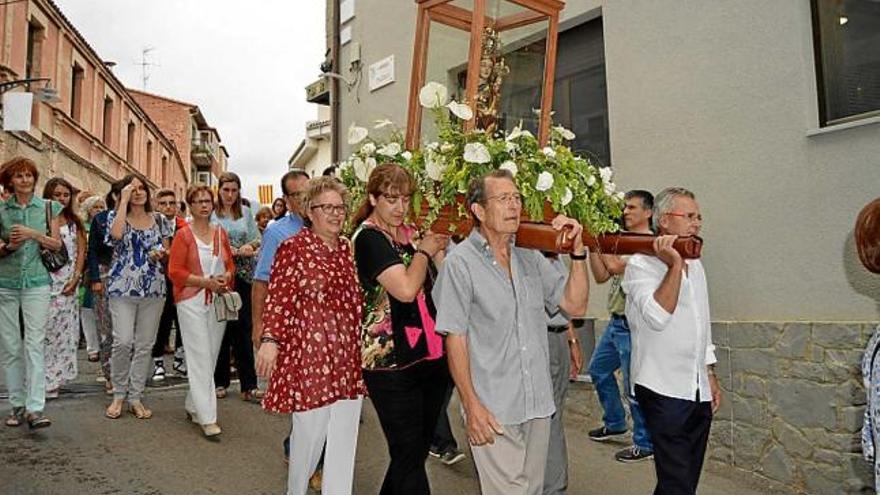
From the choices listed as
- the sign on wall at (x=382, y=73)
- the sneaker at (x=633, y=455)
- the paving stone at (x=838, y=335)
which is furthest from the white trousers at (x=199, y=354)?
the sign on wall at (x=382, y=73)

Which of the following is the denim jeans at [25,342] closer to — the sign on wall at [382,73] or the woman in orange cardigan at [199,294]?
the woman in orange cardigan at [199,294]

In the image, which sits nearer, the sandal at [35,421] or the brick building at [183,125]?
the sandal at [35,421]

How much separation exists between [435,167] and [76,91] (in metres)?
25.1

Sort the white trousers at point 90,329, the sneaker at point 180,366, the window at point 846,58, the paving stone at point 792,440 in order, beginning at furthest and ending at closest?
the white trousers at point 90,329 < the sneaker at point 180,366 < the window at point 846,58 < the paving stone at point 792,440

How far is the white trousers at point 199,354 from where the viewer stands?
198 inches

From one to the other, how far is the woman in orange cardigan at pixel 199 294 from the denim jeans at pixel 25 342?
1.01 meters

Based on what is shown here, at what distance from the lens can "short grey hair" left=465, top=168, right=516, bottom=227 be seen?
280cm

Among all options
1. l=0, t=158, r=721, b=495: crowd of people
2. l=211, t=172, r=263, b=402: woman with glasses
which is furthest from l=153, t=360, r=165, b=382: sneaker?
l=0, t=158, r=721, b=495: crowd of people

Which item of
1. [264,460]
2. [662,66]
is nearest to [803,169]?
[662,66]

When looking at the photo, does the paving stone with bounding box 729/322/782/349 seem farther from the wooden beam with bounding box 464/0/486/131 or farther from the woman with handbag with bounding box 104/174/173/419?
the woman with handbag with bounding box 104/174/173/419

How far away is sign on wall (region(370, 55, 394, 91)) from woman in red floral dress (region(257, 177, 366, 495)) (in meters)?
6.34

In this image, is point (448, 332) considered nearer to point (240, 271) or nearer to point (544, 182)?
point (544, 182)

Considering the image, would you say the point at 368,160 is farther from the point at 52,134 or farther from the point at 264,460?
the point at 52,134

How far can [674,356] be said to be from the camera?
3.28 meters
